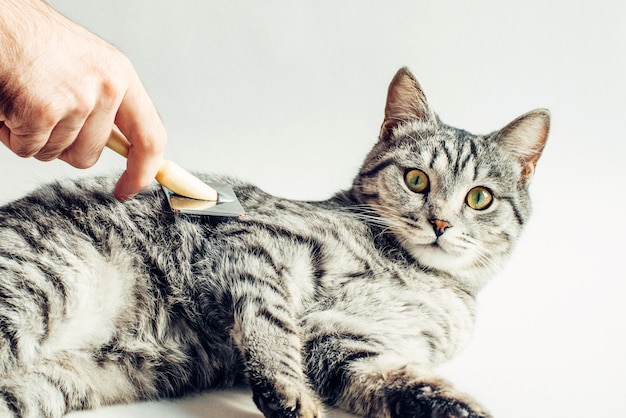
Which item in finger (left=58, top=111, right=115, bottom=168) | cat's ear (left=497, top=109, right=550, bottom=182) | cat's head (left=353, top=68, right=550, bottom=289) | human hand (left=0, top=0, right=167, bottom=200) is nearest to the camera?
human hand (left=0, top=0, right=167, bottom=200)

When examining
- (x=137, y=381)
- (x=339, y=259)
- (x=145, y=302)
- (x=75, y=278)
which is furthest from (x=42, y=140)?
(x=339, y=259)

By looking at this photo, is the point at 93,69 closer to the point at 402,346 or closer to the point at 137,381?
the point at 137,381

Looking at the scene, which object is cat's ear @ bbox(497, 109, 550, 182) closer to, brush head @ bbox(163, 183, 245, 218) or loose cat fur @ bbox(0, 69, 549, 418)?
loose cat fur @ bbox(0, 69, 549, 418)

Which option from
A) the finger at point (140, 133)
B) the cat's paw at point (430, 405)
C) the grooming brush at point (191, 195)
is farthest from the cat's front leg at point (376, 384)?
the finger at point (140, 133)

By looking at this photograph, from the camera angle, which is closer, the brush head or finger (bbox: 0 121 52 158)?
finger (bbox: 0 121 52 158)

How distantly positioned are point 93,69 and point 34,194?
54 cm

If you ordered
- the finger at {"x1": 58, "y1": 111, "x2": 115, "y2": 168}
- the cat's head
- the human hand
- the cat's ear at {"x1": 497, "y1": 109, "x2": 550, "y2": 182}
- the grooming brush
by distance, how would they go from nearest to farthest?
the human hand
the finger at {"x1": 58, "y1": 111, "x2": 115, "y2": 168}
the grooming brush
the cat's head
the cat's ear at {"x1": 497, "y1": 109, "x2": 550, "y2": 182}

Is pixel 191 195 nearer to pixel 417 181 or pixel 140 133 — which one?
pixel 140 133

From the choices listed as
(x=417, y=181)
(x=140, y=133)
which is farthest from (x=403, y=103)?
(x=140, y=133)

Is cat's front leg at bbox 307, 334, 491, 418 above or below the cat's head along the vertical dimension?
below

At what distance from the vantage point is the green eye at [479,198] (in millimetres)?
1764

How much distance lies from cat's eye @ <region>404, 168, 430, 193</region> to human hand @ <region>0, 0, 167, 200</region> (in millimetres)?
698

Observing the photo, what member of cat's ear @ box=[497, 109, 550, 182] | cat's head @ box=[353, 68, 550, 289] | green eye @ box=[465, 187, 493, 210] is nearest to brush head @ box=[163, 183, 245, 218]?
cat's head @ box=[353, 68, 550, 289]

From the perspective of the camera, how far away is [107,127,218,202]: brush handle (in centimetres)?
149
